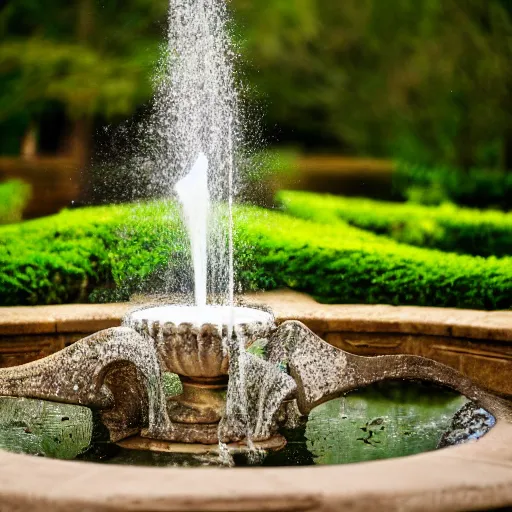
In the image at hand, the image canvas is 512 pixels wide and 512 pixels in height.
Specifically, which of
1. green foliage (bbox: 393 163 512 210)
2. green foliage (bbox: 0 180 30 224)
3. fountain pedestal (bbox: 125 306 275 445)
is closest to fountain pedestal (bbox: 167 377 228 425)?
fountain pedestal (bbox: 125 306 275 445)

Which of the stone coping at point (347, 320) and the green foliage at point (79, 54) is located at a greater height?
the green foliage at point (79, 54)

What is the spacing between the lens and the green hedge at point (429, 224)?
9234mm

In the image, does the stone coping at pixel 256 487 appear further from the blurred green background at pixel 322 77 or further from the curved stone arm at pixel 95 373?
the blurred green background at pixel 322 77

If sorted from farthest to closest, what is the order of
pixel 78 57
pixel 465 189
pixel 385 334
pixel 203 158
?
pixel 78 57 < pixel 465 189 < pixel 385 334 < pixel 203 158

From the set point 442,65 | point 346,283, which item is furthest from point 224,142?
point 442,65

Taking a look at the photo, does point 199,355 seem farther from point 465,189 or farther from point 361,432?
point 465,189

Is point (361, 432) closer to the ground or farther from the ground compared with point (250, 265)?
closer to the ground

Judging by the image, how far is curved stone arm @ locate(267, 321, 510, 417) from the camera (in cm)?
455

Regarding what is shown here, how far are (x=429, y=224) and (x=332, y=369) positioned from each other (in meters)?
5.06

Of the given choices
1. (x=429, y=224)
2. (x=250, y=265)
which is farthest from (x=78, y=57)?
(x=250, y=265)

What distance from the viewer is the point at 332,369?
4.64 meters

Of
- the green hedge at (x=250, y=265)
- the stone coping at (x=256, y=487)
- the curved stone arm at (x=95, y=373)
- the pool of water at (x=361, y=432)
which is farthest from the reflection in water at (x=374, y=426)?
the stone coping at (x=256, y=487)

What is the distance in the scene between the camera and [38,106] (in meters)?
18.8

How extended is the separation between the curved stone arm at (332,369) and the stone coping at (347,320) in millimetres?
795
